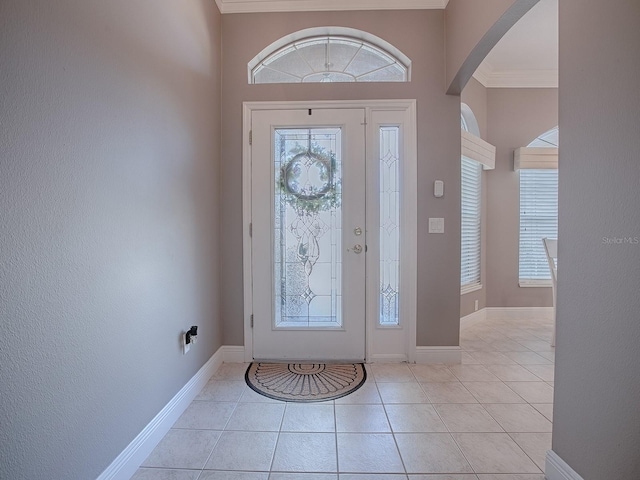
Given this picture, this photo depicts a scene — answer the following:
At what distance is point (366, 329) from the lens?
242cm

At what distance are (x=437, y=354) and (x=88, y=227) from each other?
2468 mm

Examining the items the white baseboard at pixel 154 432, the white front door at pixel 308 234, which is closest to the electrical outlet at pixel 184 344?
the white baseboard at pixel 154 432

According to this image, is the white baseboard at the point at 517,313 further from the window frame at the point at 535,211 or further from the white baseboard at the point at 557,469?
the white baseboard at the point at 557,469

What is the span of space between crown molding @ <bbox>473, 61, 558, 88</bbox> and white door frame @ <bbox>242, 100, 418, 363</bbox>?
6.35 ft

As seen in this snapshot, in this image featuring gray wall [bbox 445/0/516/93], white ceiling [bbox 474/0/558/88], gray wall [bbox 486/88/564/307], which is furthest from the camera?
gray wall [bbox 486/88/564/307]

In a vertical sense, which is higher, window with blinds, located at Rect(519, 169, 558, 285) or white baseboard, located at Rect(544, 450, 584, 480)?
window with blinds, located at Rect(519, 169, 558, 285)

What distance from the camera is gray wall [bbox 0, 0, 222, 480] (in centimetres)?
85

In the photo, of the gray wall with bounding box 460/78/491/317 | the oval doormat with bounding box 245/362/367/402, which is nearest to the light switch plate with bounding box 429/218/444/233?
the oval doormat with bounding box 245/362/367/402

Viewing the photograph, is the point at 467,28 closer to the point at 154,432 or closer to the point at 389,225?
the point at 389,225

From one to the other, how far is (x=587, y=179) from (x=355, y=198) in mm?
1479

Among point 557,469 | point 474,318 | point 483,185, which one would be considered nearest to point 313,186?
point 557,469

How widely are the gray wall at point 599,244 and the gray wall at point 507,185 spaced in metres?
2.69

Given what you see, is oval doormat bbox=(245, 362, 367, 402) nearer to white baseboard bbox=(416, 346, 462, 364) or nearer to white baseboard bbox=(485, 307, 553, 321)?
white baseboard bbox=(416, 346, 462, 364)

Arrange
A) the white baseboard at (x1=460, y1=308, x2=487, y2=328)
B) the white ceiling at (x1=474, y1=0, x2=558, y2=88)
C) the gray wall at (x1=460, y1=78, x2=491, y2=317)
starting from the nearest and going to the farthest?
the white ceiling at (x1=474, y1=0, x2=558, y2=88), the white baseboard at (x1=460, y1=308, x2=487, y2=328), the gray wall at (x1=460, y1=78, x2=491, y2=317)
